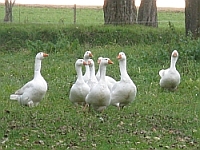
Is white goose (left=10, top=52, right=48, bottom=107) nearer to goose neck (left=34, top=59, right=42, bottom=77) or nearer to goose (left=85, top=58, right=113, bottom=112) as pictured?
goose neck (left=34, top=59, right=42, bottom=77)

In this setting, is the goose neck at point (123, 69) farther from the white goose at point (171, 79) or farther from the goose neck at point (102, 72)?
the white goose at point (171, 79)

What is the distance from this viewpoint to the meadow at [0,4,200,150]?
9.18 m

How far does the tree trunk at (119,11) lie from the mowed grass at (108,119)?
8.25 meters

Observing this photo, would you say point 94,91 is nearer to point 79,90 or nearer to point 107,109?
point 79,90

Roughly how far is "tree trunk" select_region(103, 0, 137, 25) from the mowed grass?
8.25m

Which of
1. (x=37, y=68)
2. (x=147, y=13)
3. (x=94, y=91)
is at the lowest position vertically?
(x=94, y=91)

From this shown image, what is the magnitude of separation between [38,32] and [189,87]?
1004 centimetres

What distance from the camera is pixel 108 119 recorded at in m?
10.3

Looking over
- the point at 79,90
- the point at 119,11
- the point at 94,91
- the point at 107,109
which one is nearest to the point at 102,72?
the point at 94,91

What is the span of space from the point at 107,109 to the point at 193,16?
9.69m

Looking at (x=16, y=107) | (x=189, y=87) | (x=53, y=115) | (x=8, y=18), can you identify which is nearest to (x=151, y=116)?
(x=53, y=115)

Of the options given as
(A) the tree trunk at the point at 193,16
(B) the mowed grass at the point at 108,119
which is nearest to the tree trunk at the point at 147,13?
(A) the tree trunk at the point at 193,16

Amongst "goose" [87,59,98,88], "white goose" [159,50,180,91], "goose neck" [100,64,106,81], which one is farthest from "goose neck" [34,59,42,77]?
"white goose" [159,50,180,91]

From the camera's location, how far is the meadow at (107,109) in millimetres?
9180
